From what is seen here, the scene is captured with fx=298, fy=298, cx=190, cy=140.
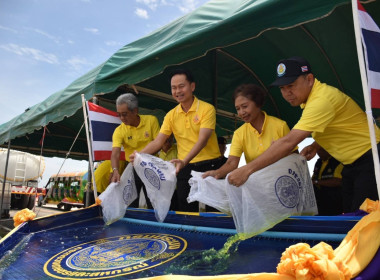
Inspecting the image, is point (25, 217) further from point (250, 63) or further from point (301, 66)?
point (250, 63)

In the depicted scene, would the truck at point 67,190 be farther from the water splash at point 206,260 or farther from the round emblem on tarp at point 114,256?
the water splash at point 206,260

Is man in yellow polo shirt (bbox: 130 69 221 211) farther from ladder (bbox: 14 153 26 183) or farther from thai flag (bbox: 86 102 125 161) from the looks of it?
ladder (bbox: 14 153 26 183)

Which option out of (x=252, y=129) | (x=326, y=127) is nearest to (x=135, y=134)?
(x=252, y=129)

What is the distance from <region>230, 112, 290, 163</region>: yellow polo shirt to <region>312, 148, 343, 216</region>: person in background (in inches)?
35.9

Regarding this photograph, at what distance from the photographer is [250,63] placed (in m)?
4.40

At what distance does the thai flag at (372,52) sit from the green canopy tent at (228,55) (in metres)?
0.42

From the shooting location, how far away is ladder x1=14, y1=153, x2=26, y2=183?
13.4 metres

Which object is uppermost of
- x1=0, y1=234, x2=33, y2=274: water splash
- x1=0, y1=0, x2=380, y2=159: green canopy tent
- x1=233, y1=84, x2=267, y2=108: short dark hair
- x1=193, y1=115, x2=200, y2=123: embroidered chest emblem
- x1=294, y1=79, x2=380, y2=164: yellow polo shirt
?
x1=0, y1=0, x2=380, y2=159: green canopy tent

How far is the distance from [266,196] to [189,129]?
1244 millimetres

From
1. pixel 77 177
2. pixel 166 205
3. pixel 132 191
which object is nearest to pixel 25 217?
pixel 132 191

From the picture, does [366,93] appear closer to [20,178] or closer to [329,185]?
[329,185]

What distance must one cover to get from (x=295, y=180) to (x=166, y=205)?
123cm

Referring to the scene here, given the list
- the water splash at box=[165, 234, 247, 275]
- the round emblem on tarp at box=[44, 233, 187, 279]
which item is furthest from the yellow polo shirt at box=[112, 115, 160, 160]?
the water splash at box=[165, 234, 247, 275]

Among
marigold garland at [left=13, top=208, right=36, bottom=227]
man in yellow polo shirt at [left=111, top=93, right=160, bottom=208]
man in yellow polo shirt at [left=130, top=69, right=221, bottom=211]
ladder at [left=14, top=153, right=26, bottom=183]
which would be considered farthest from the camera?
ladder at [left=14, top=153, right=26, bottom=183]
